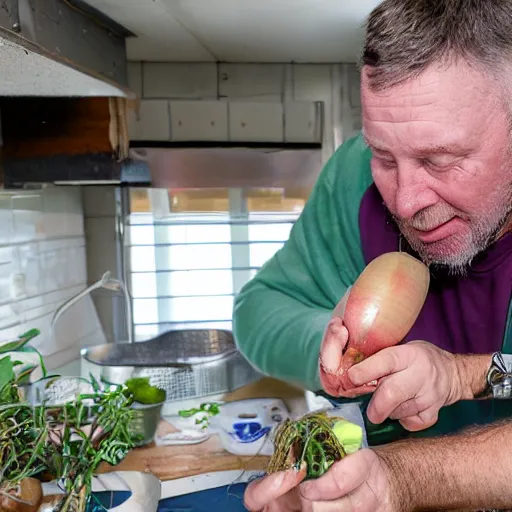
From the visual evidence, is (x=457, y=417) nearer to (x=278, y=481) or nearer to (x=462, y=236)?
(x=462, y=236)

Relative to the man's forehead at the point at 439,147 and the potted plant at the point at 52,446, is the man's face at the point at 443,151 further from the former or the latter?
the potted plant at the point at 52,446

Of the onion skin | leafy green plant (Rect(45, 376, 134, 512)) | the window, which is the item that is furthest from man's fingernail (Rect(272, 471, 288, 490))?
the window

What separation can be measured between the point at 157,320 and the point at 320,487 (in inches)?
29.7

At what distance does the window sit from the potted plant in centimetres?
47

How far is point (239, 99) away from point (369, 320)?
707 millimetres

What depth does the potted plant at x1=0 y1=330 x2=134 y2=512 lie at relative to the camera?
75 cm

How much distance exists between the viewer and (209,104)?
1325 mm

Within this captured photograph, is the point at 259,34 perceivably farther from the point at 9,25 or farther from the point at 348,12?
the point at 9,25

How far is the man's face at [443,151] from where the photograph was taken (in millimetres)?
751

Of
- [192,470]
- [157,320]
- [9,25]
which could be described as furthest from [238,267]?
[9,25]

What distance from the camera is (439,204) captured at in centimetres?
80

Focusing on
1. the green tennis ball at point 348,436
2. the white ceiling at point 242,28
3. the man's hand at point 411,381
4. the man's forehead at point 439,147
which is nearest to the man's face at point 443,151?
the man's forehead at point 439,147

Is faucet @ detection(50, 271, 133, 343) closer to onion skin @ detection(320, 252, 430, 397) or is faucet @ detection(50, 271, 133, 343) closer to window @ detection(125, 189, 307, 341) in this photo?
window @ detection(125, 189, 307, 341)

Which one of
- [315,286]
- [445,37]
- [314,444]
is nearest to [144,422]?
[315,286]
